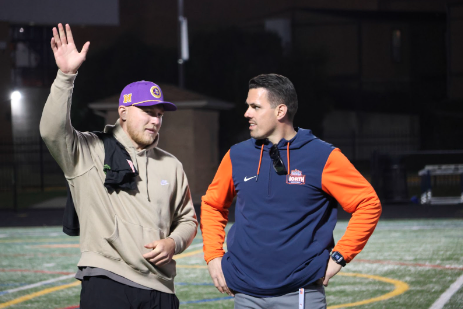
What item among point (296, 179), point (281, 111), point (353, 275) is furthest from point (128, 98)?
point (353, 275)

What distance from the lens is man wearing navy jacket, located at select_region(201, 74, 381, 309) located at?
4.25m

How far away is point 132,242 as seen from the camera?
436cm

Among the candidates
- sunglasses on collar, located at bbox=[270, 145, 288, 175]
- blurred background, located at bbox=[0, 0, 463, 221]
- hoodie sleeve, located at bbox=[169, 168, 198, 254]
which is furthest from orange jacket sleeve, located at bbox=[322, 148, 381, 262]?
blurred background, located at bbox=[0, 0, 463, 221]

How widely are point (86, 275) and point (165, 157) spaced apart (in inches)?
36.2

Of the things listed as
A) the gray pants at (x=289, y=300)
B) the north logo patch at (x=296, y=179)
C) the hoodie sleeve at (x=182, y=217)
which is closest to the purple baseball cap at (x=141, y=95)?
the hoodie sleeve at (x=182, y=217)

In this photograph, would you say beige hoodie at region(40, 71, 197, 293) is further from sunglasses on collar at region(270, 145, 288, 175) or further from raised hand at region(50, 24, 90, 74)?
sunglasses on collar at region(270, 145, 288, 175)

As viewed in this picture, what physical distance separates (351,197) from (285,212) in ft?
1.32

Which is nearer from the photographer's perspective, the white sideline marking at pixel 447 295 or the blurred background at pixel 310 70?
the white sideline marking at pixel 447 295

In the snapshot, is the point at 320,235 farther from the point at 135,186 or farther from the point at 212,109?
the point at 212,109

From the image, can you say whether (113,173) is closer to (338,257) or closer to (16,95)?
(338,257)

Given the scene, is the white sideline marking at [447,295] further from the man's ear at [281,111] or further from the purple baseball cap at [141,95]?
the purple baseball cap at [141,95]

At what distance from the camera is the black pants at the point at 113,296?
169 inches

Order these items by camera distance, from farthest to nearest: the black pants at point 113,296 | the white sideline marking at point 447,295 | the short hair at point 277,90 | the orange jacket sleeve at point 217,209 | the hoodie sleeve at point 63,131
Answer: the white sideline marking at point 447,295, the orange jacket sleeve at point 217,209, the short hair at point 277,90, the black pants at point 113,296, the hoodie sleeve at point 63,131

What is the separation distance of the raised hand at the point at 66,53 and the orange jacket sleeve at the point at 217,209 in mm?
1072
